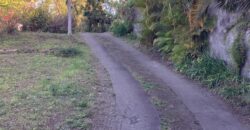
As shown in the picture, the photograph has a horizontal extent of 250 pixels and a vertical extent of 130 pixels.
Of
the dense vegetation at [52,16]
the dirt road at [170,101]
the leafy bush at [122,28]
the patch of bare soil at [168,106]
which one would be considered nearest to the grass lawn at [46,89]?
the dirt road at [170,101]

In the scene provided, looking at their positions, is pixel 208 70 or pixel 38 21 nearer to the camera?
pixel 208 70

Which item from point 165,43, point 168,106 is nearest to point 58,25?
point 165,43

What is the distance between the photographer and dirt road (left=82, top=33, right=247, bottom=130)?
21.9 ft

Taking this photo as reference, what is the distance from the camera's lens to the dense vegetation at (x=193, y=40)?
8453 millimetres

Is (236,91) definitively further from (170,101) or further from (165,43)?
(165,43)

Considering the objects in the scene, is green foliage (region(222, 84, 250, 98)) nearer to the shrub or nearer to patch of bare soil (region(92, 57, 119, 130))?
patch of bare soil (region(92, 57, 119, 130))

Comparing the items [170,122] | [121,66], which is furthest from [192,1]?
[170,122]

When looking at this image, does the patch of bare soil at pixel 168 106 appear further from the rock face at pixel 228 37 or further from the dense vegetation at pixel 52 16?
the dense vegetation at pixel 52 16

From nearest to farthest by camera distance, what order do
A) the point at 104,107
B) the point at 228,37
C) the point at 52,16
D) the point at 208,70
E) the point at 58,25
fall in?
the point at 104,107
the point at 228,37
the point at 208,70
the point at 58,25
the point at 52,16

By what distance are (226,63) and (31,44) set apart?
10.0 m

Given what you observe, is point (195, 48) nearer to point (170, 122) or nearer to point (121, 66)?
point (121, 66)

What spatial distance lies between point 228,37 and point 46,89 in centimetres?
421

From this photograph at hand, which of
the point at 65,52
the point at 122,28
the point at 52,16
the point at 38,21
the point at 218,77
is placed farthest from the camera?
the point at 52,16

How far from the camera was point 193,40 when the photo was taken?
11547 mm
